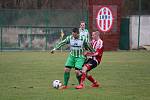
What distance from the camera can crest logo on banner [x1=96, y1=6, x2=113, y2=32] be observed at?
45.1 m

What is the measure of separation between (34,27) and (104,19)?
17.0 feet

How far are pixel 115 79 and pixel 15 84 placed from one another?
3.60m

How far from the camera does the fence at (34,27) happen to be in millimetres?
44719

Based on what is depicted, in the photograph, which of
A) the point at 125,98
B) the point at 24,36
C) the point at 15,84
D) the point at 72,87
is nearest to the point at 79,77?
the point at 72,87

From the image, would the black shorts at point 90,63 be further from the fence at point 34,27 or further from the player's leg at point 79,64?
the fence at point 34,27

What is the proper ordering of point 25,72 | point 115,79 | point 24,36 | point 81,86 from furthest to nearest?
point 24,36 → point 25,72 → point 115,79 → point 81,86

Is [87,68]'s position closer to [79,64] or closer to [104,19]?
[79,64]

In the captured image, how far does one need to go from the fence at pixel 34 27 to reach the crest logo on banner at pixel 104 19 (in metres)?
1.20

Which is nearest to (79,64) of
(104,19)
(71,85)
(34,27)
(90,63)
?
(90,63)

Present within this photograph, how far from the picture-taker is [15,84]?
17.5 meters

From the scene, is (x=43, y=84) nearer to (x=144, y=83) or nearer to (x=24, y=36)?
(x=144, y=83)

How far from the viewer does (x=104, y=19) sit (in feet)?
149

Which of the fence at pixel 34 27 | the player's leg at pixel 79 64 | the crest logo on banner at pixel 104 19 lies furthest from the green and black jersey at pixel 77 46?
the crest logo on banner at pixel 104 19

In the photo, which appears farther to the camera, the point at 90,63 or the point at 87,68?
the point at 90,63
